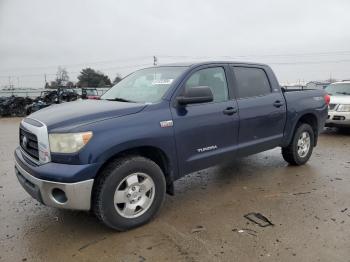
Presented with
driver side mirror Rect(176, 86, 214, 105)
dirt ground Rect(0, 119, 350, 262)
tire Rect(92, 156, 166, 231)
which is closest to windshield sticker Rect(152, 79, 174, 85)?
driver side mirror Rect(176, 86, 214, 105)

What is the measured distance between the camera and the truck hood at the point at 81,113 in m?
3.29

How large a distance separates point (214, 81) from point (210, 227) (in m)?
1.91

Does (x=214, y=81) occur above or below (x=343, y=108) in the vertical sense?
above

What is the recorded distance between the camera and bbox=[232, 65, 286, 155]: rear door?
4.71 metres

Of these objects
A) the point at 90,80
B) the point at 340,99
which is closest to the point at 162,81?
the point at 340,99

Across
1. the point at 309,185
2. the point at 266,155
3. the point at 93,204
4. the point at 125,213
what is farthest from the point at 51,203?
the point at 266,155

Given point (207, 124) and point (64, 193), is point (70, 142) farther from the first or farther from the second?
point (207, 124)

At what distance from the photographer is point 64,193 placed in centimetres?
320

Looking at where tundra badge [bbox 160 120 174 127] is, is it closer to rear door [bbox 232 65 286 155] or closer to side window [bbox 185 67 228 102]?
side window [bbox 185 67 228 102]

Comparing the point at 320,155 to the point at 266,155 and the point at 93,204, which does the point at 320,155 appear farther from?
the point at 93,204

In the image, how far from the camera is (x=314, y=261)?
9.74 feet

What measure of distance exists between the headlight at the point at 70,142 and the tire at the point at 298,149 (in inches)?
151

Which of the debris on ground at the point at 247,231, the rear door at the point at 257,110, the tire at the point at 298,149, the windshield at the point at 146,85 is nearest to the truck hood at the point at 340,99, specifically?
the tire at the point at 298,149

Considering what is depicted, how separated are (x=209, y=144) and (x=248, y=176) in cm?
158
